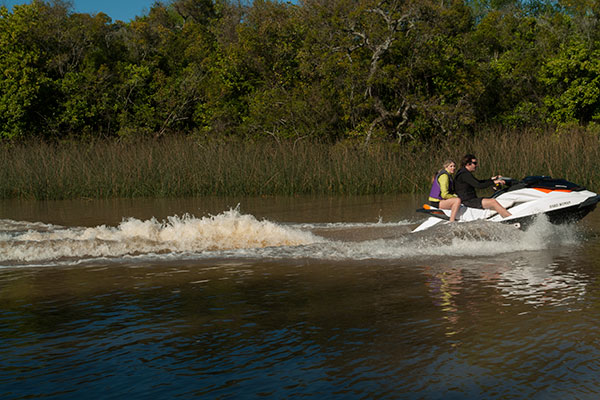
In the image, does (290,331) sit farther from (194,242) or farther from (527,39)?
(527,39)

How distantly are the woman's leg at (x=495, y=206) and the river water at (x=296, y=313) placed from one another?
22 cm

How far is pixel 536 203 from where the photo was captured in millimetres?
9555

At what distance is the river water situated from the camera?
4.27 metres

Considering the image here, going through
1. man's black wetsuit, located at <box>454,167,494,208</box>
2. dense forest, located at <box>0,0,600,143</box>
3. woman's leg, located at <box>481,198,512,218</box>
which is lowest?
woman's leg, located at <box>481,198,512,218</box>

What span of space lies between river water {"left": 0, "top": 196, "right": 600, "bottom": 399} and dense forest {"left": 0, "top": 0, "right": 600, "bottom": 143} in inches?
593

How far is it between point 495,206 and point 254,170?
1025 centimetres

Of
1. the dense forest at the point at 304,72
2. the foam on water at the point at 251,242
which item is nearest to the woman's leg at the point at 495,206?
the foam on water at the point at 251,242

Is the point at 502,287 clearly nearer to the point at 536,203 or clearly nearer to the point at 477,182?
the point at 536,203

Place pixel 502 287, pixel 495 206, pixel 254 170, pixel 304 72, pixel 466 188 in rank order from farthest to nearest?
pixel 304 72
pixel 254 170
pixel 466 188
pixel 495 206
pixel 502 287

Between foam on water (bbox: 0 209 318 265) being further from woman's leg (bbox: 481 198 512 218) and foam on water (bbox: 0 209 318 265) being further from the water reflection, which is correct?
the water reflection

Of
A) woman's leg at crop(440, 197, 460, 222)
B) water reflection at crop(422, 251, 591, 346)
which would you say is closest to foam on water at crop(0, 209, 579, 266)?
woman's leg at crop(440, 197, 460, 222)

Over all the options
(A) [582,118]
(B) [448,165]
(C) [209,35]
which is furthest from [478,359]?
(C) [209,35]

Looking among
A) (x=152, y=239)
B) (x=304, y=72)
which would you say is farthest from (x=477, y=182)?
(x=304, y=72)

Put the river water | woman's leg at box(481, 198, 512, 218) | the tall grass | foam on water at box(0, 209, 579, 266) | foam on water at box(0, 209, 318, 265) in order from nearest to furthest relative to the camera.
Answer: the river water < foam on water at box(0, 209, 579, 266) < foam on water at box(0, 209, 318, 265) < woman's leg at box(481, 198, 512, 218) < the tall grass
